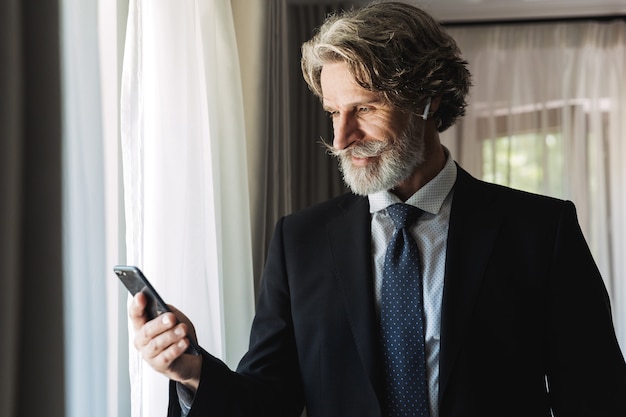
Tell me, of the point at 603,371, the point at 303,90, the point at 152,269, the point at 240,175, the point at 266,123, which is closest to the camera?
the point at 603,371

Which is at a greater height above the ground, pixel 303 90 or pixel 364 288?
pixel 303 90

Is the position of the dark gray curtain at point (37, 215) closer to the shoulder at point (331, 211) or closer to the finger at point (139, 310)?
the finger at point (139, 310)

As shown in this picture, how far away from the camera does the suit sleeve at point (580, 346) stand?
52.6 inches

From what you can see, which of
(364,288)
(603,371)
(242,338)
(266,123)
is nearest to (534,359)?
(603,371)

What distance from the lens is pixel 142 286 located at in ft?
3.62

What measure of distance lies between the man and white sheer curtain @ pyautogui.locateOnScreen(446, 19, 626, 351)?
3.03 metres

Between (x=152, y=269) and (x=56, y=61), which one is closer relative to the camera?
(x=56, y=61)

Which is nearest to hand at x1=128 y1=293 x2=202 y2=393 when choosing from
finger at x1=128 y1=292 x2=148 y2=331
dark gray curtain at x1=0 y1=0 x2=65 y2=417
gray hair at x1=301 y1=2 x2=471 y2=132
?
finger at x1=128 y1=292 x2=148 y2=331

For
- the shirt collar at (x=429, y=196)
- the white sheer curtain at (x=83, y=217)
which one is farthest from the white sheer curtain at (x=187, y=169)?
the shirt collar at (x=429, y=196)

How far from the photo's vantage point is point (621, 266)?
4344 millimetres

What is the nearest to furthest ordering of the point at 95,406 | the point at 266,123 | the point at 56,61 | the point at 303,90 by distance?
1. the point at 56,61
2. the point at 95,406
3. the point at 266,123
4. the point at 303,90

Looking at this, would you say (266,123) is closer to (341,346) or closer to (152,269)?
(152,269)

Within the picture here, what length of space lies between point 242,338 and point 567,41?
3042 millimetres

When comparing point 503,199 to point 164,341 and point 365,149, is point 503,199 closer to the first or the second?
point 365,149
